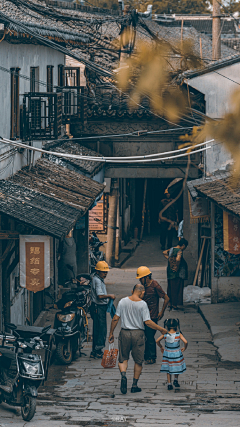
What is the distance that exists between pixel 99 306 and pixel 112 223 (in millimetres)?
9847

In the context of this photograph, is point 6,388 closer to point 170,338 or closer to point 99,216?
point 170,338

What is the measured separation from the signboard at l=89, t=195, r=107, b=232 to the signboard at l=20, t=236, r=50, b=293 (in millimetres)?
12342

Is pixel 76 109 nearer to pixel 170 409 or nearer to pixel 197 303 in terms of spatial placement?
pixel 197 303

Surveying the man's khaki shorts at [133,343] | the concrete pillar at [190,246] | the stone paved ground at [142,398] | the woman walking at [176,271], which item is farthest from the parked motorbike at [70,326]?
the concrete pillar at [190,246]

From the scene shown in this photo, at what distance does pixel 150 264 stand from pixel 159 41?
1882 centimetres

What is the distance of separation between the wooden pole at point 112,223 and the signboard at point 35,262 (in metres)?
11.5

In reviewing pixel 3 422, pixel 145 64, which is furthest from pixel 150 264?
pixel 145 64

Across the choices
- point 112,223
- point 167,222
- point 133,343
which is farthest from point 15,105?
point 167,222

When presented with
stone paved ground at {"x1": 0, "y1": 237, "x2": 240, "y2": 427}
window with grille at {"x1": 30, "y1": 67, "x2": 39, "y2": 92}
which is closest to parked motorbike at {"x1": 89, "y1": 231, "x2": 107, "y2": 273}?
window with grille at {"x1": 30, "y1": 67, "x2": 39, "y2": 92}

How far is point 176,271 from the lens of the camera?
1605 cm

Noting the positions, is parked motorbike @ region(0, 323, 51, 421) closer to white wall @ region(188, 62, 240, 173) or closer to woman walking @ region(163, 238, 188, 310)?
woman walking @ region(163, 238, 188, 310)

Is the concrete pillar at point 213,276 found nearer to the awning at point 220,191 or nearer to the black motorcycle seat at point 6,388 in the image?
the awning at point 220,191

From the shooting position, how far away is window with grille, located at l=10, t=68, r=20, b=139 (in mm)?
12531

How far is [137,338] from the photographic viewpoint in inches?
396
